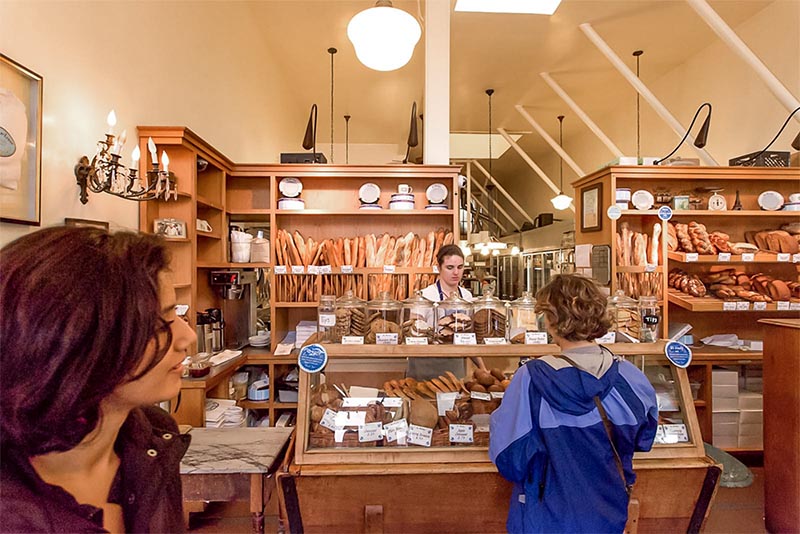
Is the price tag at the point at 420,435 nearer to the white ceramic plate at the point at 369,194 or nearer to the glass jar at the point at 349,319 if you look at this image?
the glass jar at the point at 349,319

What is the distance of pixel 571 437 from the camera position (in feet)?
4.01

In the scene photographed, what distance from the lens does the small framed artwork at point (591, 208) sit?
3529 millimetres

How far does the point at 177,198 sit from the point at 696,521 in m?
2.97

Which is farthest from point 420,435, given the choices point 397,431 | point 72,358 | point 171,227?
point 171,227

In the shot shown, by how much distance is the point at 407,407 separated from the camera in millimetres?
1559

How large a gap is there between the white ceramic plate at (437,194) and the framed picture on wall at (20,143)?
2294 mm

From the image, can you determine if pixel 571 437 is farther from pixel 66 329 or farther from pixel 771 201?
pixel 771 201

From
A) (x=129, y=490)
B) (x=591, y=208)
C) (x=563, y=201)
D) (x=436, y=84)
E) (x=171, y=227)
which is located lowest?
(x=129, y=490)

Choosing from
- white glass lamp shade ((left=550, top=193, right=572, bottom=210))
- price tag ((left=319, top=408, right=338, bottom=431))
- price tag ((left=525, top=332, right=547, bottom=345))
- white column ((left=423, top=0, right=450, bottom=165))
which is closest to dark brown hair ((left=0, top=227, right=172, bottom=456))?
price tag ((left=319, top=408, right=338, bottom=431))

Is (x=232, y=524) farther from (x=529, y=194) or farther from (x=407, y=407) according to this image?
(x=529, y=194)

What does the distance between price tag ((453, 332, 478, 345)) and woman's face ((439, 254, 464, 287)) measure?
1.04 m

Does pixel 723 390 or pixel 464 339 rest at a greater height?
pixel 464 339

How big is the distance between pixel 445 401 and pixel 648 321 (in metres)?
0.89

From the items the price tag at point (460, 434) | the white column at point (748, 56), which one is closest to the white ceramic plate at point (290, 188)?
the price tag at point (460, 434)
